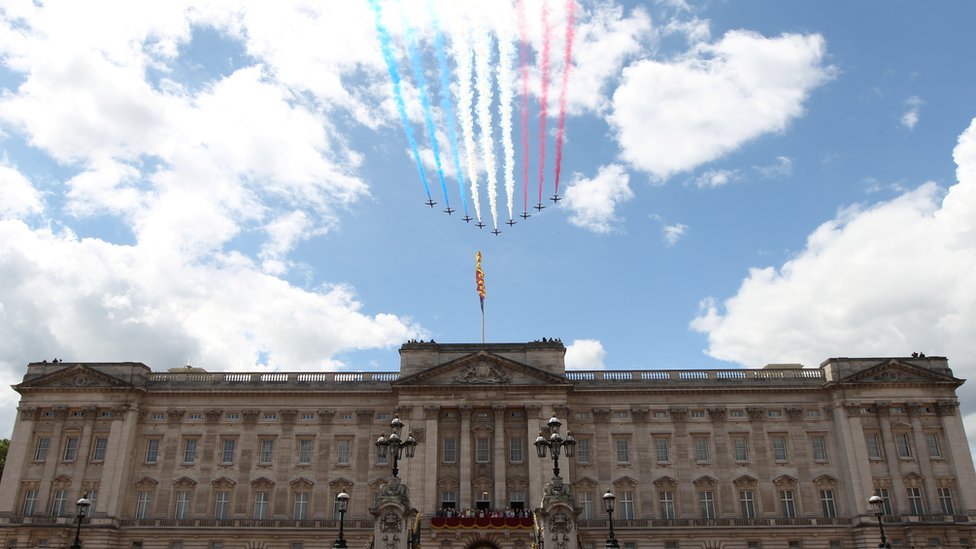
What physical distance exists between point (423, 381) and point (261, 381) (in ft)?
48.1

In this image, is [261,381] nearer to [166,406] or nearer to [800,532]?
[166,406]

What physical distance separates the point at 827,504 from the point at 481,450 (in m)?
28.3

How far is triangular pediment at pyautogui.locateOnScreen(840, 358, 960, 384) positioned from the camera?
213ft

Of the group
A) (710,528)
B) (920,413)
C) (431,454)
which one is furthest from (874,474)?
(431,454)

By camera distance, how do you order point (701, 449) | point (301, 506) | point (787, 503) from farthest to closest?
point (701, 449) → point (301, 506) → point (787, 503)

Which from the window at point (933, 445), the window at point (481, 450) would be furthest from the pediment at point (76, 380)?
the window at point (933, 445)

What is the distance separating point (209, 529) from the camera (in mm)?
63031

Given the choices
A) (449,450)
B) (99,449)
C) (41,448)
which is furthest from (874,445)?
(41,448)

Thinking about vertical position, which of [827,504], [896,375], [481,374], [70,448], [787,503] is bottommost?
[827,504]

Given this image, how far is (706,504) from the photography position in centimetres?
6359

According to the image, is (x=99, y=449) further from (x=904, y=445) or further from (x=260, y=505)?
(x=904, y=445)

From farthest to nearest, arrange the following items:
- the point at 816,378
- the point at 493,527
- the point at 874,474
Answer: the point at 816,378
the point at 874,474
the point at 493,527

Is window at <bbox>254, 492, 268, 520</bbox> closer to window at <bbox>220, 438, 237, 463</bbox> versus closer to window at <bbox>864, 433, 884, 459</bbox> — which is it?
window at <bbox>220, 438, 237, 463</bbox>

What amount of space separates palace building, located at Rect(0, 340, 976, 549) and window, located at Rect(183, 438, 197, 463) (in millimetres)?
225
